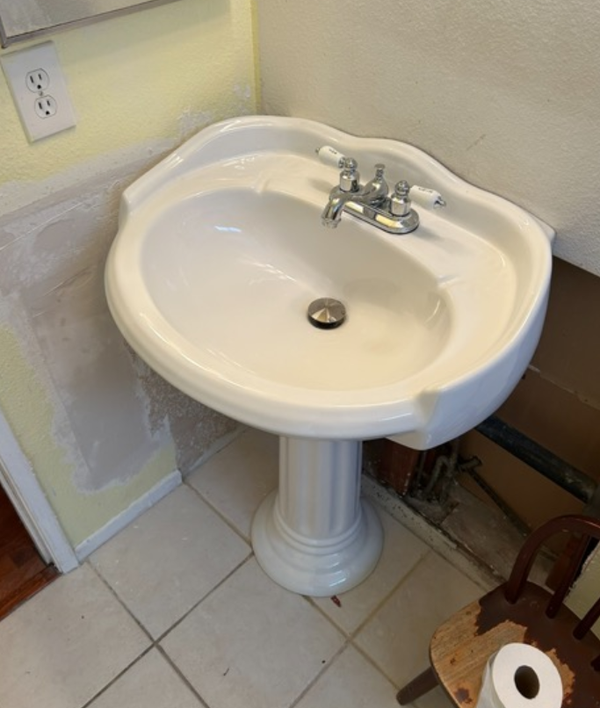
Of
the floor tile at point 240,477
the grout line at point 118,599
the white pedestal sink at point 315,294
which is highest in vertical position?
the white pedestal sink at point 315,294

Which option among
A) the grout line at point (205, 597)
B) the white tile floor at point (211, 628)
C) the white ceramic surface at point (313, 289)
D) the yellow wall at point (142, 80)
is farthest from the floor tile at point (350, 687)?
the yellow wall at point (142, 80)

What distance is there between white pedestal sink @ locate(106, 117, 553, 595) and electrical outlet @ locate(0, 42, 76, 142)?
16 cm

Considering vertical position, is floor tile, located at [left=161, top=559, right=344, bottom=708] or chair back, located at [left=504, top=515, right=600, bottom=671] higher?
chair back, located at [left=504, top=515, right=600, bottom=671]

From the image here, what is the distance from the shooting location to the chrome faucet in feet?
3.15

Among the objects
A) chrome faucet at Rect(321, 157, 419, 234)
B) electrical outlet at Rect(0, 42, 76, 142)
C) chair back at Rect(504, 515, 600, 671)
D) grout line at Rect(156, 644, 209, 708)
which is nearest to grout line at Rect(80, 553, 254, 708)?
grout line at Rect(156, 644, 209, 708)

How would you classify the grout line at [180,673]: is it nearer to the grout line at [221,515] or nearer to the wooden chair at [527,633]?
the grout line at [221,515]

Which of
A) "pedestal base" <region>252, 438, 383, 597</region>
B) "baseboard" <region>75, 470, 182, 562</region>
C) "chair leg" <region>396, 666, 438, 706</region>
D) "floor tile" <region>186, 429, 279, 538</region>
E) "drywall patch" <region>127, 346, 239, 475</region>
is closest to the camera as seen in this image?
"chair leg" <region>396, 666, 438, 706</region>

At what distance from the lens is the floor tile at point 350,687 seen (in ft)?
4.10

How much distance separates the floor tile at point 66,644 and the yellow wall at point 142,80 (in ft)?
3.17

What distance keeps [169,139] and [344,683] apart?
1.13 m

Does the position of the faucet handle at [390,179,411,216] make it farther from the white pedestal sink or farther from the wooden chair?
the wooden chair

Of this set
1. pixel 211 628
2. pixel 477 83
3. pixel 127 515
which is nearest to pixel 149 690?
pixel 211 628

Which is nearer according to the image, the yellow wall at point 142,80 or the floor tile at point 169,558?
the yellow wall at point 142,80

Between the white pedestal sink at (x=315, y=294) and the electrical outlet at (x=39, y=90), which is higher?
the electrical outlet at (x=39, y=90)
